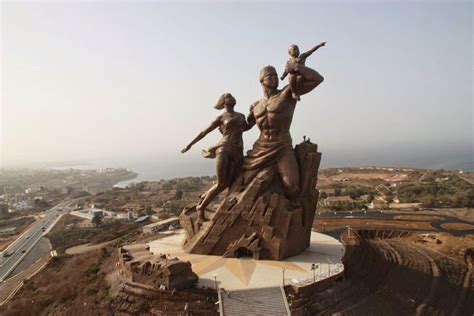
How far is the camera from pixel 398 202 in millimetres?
38938

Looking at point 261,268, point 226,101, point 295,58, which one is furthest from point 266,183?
point 295,58

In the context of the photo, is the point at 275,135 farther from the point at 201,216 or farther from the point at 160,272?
the point at 160,272

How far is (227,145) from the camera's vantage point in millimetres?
15766

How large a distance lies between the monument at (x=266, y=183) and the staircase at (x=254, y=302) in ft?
8.79

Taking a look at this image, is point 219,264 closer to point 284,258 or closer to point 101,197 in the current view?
point 284,258

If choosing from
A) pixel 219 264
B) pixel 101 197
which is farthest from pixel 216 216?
pixel 101 197

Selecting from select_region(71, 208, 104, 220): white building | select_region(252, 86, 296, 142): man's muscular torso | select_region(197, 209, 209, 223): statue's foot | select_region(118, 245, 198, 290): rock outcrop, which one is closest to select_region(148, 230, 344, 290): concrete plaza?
select_region(118, 245, 198, 290): rock outcrop

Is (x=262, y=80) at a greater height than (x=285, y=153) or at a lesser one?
greater

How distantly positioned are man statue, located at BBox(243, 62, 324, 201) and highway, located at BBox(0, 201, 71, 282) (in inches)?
707

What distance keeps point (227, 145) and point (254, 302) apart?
20.3ft

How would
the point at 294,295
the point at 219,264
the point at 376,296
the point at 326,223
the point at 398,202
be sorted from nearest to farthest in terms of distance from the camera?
the point at 294,295 → the point at 376,296 → the point at 219,264 → the point at 326,223 → the point at 398,202

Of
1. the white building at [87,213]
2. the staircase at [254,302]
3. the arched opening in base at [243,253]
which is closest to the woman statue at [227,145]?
the arched opening in base at [243,253]

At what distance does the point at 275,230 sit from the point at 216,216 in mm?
2257

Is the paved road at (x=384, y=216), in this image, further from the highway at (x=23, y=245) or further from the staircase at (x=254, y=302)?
the highway at (x=23, y=245)
